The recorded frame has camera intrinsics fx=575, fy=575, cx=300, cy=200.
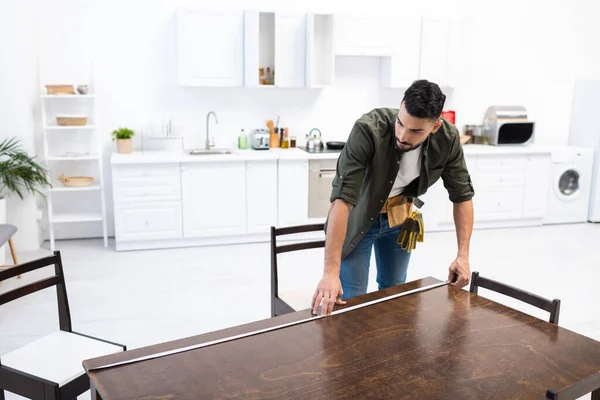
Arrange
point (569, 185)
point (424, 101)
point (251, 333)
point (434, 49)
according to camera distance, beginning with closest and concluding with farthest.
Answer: point (251, 333) < point (424, 101) < point (434, 49) < point (569, 185)

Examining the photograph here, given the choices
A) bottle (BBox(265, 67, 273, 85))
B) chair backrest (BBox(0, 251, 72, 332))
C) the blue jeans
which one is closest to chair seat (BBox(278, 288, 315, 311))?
the blue jeans

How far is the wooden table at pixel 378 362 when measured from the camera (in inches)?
59.2

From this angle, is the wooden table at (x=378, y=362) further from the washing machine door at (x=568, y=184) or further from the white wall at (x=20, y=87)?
the washing machine door at (x=568, y=184)

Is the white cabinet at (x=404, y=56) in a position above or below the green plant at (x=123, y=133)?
above

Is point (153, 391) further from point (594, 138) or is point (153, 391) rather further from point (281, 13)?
point (594, 138)

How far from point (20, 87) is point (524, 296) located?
4502 mm

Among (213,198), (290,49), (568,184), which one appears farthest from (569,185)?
(213,198)

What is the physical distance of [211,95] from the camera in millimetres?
5684

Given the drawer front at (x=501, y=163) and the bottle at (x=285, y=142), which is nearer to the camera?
the bottle at (x=285, y=142)

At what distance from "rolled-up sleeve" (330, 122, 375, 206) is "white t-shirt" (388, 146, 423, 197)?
0.61 feet

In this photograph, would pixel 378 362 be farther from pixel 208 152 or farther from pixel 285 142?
pixel 285 142

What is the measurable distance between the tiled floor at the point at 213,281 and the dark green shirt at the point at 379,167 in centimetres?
163

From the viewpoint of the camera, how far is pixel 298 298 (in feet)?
8.75

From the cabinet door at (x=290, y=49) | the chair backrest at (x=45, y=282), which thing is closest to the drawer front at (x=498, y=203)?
the cabinet door at (x=290, y=49)
